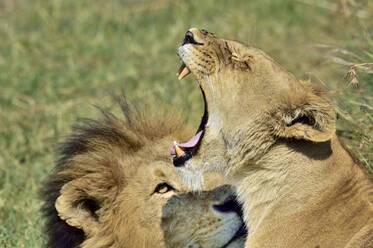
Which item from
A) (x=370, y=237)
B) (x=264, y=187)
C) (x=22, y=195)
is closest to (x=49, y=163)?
(x=22, y=195)

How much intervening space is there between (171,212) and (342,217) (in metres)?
0.89

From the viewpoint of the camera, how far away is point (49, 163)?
7.33 m

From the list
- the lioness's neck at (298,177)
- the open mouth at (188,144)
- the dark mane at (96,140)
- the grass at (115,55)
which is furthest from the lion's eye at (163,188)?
the grass at (115,55)

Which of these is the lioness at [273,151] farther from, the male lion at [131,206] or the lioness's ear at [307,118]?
the male lion at [131,206]

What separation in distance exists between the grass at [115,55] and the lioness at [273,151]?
1.50 meters

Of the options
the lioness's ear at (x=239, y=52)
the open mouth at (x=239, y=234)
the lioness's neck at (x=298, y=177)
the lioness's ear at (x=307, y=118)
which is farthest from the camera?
the open mouth at (x=239, y=234)

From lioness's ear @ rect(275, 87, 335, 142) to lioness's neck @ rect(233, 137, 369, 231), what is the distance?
7 centimetres

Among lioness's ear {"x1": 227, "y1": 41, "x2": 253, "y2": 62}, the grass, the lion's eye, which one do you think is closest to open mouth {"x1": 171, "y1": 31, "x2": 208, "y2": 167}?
lioness's ear {"x1": 227, "y1": 41, "x2": 253, "y2": 62}

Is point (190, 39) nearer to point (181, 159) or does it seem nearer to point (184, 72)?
point (184, 72)

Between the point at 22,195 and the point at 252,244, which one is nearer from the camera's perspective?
the point at 252,244

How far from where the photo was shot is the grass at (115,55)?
721cm

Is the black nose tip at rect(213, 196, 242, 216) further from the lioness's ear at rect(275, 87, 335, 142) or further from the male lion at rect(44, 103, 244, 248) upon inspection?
the lioness's ear at rect(275, 87, 335, 142)

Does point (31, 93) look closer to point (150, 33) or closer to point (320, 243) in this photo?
point (150, 33)

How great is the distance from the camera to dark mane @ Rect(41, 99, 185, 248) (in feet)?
17.2
